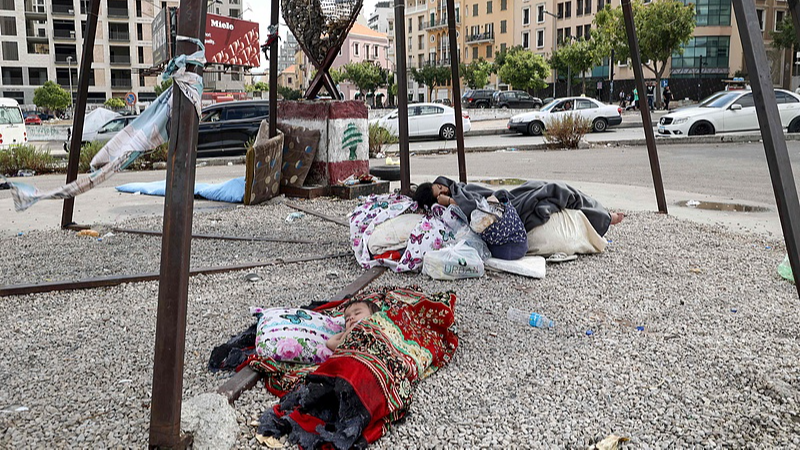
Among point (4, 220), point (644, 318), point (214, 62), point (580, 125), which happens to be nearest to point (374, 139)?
point (580, 125)

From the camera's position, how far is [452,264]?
4.55m

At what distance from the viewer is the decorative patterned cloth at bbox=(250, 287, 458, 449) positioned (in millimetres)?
2410

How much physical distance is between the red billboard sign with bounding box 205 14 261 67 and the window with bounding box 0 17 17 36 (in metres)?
47.5

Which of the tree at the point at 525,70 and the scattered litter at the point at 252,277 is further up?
the tree at the point at 525,70

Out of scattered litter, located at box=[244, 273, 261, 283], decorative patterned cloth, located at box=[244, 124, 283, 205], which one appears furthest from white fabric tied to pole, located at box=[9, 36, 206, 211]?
decorative patterned cloth, located at box=[244, 124, 283, 205]

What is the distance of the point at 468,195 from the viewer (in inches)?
196

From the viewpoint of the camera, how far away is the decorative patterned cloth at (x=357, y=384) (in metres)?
2.41

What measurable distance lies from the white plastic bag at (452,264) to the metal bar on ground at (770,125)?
2072mm

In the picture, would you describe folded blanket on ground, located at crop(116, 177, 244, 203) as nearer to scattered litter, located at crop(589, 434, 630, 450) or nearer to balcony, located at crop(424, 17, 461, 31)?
scattered litter, located at crop(589, 434, 630, 450)

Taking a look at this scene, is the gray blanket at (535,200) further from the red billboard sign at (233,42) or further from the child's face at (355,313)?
the red billboard sign at (233,42)

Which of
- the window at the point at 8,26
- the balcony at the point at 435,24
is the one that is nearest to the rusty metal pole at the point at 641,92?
the balcony at the point at 435,24

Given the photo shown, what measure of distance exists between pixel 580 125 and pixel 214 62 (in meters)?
25.9

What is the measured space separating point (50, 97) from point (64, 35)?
15133 mm

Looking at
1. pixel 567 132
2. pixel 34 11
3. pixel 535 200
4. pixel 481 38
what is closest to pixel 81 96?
pixel 535 200
